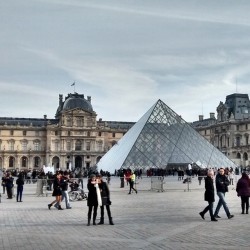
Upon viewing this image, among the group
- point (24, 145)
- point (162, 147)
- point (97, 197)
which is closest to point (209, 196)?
point (97, 197)

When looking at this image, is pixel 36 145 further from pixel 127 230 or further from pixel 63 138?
pixel 127 230

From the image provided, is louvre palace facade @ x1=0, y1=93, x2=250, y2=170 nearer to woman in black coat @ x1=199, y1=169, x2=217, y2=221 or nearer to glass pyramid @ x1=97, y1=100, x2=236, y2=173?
glass pyramid @ x1=97, y1=100, x2=236, y2=173

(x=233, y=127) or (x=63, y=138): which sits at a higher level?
(x=233, y=127)

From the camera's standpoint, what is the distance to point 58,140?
9306 centimetres

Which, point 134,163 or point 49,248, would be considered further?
point 134,163

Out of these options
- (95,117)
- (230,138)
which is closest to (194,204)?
(230,138)

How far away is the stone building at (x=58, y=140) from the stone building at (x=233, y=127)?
22.7 meters

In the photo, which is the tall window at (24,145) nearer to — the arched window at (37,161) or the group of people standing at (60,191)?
the arched window at (37,161)

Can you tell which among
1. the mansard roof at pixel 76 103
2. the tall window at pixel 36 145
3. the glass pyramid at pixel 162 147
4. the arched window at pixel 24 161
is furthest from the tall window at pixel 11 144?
the glass pyramid at pixel 162 147

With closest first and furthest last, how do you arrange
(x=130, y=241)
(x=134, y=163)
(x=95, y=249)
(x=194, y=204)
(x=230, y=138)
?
(x=95, y=249), (x=130, y=241), (x=194, y=204), (x=134, y=163), (x=230, y=138)

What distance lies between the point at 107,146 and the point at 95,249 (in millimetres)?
89021

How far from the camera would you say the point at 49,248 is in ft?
25.9

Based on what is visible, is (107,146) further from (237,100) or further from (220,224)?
(220,224)

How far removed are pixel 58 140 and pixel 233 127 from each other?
107 ft
